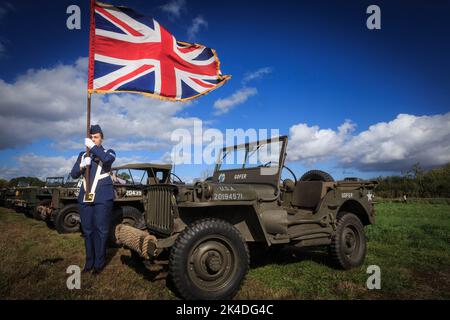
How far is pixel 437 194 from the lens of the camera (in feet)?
134

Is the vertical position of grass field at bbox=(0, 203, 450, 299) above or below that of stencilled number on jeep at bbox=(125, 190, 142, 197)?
below

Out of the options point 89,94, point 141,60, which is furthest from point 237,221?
point 141,60

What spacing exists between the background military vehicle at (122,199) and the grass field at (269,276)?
125 centimetres

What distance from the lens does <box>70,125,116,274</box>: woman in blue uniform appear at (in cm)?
456

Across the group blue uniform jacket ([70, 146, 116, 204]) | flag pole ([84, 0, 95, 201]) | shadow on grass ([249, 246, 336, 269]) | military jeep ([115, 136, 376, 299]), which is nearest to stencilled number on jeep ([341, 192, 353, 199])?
military jeep ([115, 136, 376, 299])

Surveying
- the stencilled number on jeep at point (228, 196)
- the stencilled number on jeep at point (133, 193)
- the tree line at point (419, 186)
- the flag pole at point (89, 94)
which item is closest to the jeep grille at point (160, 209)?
the stencilled number on jeep at point (228, 196)

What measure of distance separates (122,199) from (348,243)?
4999 millimetres

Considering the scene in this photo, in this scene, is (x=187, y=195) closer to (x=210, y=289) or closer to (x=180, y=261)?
(x=180, y=261)

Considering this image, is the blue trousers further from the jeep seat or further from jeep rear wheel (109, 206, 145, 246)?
the jeep seat

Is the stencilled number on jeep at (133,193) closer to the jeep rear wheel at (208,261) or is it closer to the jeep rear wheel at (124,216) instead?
the jeep rear wheel at (124,216)

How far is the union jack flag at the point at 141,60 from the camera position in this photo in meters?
5.16

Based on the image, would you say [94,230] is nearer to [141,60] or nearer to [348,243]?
[141,60]

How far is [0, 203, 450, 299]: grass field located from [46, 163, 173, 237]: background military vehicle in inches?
49.1

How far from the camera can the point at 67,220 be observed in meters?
9.27
